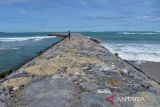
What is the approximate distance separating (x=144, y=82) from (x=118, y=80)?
1.23 feet

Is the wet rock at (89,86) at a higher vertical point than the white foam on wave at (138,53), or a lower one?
higher

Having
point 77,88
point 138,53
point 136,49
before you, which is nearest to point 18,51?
Result: point 138,53

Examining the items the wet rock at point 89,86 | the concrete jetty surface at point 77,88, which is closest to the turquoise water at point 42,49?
the concrete jetty surface at point 77,88

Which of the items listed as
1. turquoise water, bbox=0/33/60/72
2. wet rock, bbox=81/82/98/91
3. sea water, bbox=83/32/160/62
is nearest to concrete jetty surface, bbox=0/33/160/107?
wet rock, bbox=81/82/98/91

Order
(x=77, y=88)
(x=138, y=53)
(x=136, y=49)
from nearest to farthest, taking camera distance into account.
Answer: (x=77, y=88) < (x=138, y=53) < (x=136, y=49)

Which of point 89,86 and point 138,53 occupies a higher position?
point 89,86

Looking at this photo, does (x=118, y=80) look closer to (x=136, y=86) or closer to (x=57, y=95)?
(x=136, y=86)

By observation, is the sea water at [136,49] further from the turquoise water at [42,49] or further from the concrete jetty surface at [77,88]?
the concrete jetty surface at [77,88]

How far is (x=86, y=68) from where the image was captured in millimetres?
5270

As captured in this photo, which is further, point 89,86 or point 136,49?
point 136,49

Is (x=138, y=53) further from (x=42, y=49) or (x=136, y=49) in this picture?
(x=42, y=49)

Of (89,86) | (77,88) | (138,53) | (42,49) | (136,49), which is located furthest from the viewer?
(136,49)

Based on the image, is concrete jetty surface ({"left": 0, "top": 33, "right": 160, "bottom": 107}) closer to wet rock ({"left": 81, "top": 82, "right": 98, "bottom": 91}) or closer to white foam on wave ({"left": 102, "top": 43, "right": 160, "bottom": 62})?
wet rock ({"left": 81, "top": 82, "right": 98, "bottom": 91})

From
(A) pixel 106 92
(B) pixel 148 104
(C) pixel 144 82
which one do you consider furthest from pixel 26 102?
(C) pixel 144 82
